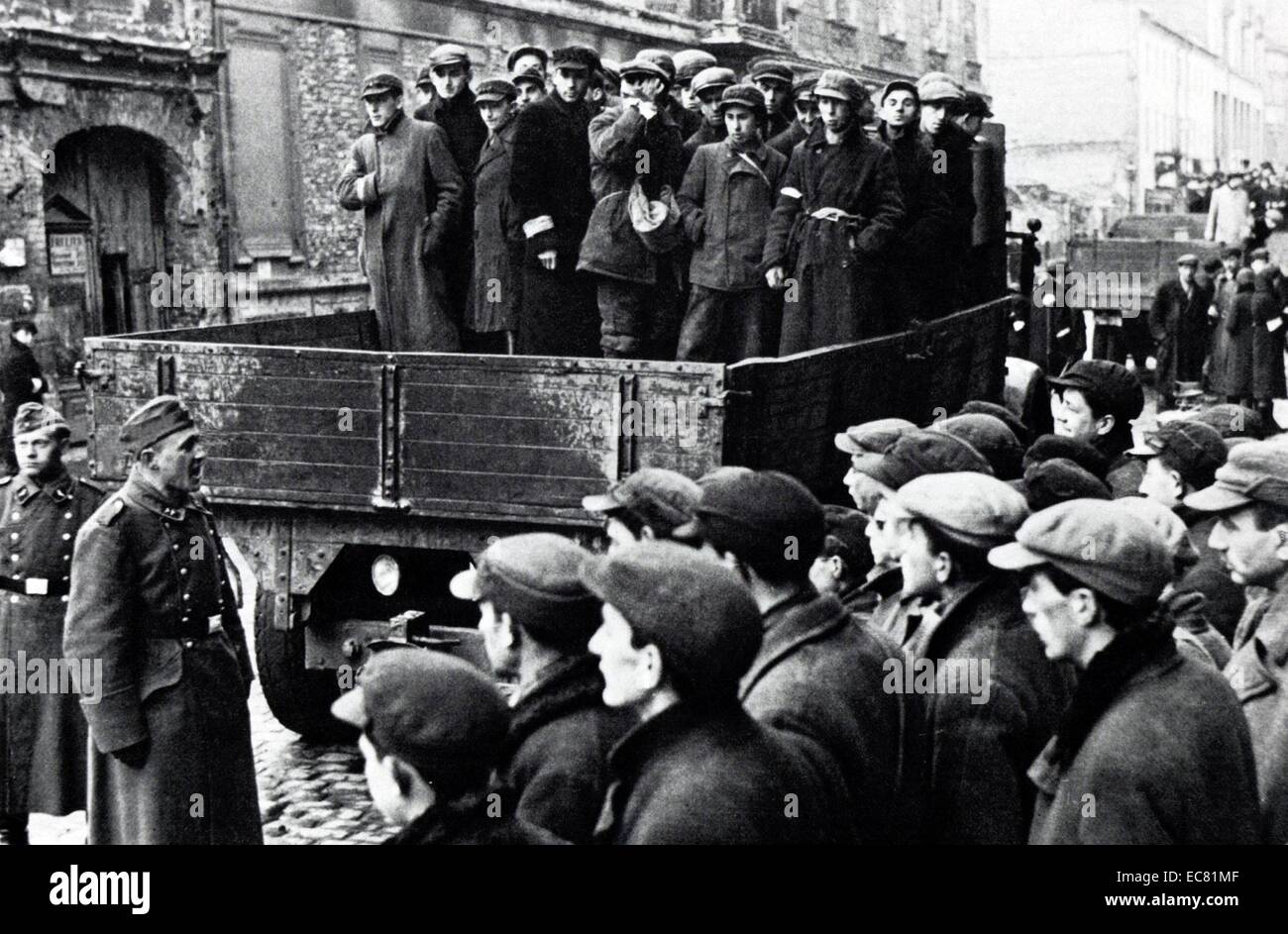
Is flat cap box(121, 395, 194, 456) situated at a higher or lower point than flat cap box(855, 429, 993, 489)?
higher

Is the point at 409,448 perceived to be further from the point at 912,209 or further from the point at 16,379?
the point at 16,379

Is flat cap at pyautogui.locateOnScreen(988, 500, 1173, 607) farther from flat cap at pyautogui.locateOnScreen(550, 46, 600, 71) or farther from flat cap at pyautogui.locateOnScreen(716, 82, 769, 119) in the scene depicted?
flat cap at pyautogui.locateOnScreen(550, 46, 600, 71)

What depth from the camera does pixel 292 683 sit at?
7.56 metres

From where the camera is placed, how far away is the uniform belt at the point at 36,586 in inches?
259

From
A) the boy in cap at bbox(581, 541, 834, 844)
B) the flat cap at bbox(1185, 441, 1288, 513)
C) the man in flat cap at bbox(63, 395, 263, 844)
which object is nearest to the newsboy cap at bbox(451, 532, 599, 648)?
the boy in cap at bbox(581, 541, 834, 844)

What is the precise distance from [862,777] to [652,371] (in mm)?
2785

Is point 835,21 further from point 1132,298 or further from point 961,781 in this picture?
point 961,781

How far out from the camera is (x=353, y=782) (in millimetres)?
7254

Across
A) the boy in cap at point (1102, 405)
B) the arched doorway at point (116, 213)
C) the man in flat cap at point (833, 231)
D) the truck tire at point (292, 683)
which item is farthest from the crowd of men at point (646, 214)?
the arched doorway at point (116, 213)

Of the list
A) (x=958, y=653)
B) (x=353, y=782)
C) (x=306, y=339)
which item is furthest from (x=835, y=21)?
(x=958, y=653)

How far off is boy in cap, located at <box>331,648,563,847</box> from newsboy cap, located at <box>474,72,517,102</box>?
6392 mm

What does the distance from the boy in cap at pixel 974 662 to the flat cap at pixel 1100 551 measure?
1.64ft

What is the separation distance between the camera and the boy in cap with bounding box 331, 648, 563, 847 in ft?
9.93

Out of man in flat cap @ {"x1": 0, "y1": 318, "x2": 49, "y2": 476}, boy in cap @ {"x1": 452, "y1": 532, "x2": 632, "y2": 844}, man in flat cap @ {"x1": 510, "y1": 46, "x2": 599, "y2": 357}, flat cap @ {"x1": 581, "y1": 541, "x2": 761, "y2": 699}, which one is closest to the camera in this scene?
flat cap @ {"x1": 581, "y1": 541, "x2": 761, "y2": 699}
